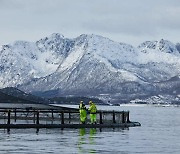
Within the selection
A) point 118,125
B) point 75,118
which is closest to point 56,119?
Answer: point 75,118

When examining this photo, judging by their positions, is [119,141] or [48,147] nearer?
[48,147]

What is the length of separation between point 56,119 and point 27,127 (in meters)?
23.1

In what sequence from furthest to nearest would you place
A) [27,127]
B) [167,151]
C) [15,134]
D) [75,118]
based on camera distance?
1. [75,118]
2. [27,127]
3. [15,134]
4. [167,151]

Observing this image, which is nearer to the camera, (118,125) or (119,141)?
(119,141)

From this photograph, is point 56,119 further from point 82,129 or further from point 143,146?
point 143,146

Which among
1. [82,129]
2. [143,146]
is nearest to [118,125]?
[82,129]

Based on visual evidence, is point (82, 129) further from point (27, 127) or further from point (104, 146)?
point (104, 146)

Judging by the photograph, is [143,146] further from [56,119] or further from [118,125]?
[56,119]

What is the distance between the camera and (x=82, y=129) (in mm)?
64188

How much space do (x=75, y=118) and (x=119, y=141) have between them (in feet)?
115

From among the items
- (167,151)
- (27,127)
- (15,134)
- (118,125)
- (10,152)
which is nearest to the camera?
(10,152)

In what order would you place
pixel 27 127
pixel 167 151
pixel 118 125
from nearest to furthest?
pixel 167 151
pixel 27 127
pixel 118 125

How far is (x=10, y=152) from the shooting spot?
38.1 meters

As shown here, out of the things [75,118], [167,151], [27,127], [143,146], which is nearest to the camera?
[167,151]
